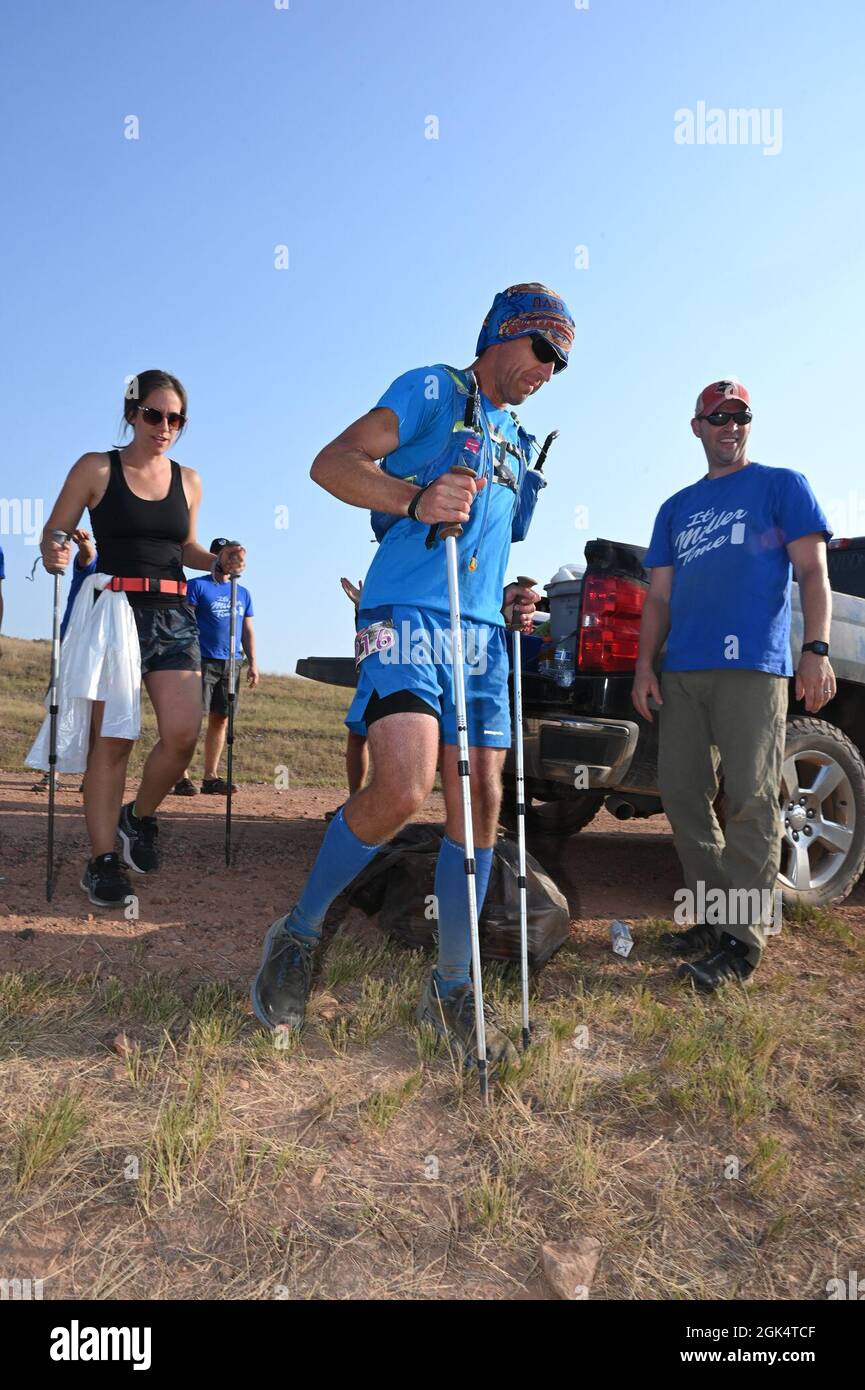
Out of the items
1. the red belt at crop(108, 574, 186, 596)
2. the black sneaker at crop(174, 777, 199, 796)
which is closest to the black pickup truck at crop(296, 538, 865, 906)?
the red belt at crop(108, 574, 186, 596)

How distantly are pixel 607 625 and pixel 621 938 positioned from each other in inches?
53.5

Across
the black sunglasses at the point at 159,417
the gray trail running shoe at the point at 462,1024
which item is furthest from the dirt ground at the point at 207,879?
the black sunglasses at the point at 159,417

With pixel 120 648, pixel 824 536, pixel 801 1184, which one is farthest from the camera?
pixel 120 648

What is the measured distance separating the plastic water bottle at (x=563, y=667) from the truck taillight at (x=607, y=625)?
7 cm

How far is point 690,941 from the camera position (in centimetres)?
421

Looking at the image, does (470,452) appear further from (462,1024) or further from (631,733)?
(462,1024)

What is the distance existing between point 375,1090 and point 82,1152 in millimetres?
812

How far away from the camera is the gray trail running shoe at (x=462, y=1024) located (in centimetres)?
295

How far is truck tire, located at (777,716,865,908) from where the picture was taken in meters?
4.61

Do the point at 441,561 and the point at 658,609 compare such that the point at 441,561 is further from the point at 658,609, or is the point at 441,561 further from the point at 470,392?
the point at 658,609

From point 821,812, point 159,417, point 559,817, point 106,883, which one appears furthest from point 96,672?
point 821,812

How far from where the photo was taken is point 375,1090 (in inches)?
111
